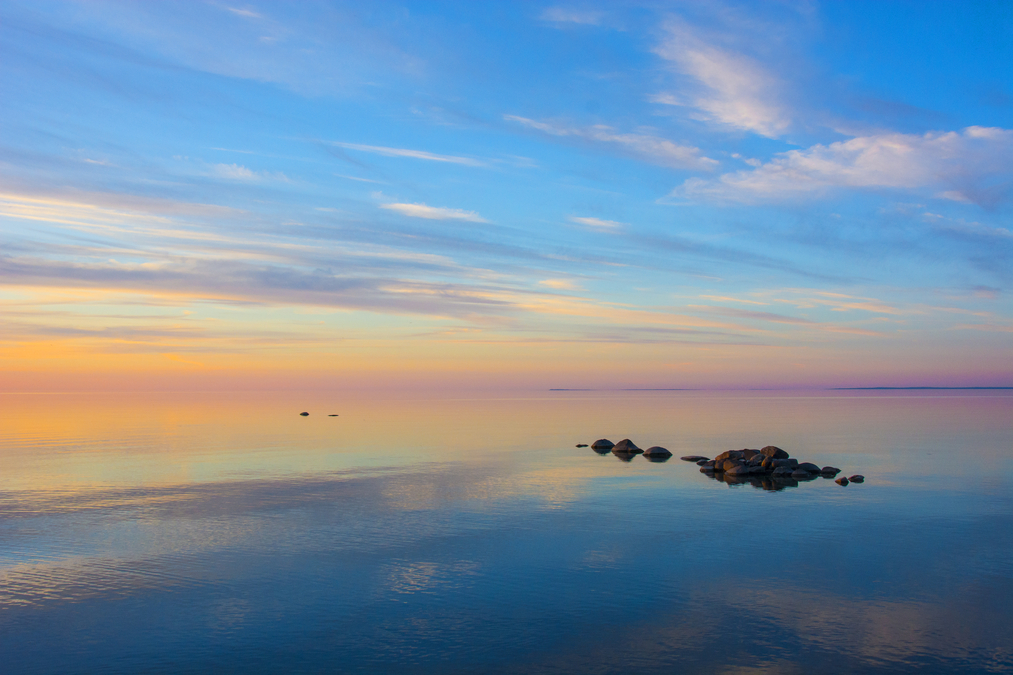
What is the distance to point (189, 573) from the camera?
1078 inches

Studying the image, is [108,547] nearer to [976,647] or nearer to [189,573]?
[189,573]

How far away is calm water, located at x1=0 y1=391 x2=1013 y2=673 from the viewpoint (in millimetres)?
19734

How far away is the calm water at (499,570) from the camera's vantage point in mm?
19734

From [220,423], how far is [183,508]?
8630 cm

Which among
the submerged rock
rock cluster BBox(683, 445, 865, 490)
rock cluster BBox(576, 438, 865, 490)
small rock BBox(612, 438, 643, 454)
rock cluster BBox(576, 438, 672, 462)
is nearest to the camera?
rock cluster BBox(576, 438, 865, 490)

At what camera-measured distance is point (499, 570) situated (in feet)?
91.9

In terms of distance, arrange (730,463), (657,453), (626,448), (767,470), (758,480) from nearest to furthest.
A: (758,480)
(767,470)
(730,463)
(657,453)
(626,448)

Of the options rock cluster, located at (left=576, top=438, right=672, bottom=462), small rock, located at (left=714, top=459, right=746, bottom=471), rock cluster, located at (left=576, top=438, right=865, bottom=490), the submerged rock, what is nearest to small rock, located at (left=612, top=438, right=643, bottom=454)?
rock cluster, located at (left=576, top=438, right=672, bottom=462)

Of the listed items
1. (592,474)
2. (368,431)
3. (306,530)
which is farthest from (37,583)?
(368,431)

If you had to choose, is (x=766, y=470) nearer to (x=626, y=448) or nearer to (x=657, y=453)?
→ (x=657, y=453)

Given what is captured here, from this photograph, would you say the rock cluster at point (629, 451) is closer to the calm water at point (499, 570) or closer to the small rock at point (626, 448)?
the small rock at point (626, 448)

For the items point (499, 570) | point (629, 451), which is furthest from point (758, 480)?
point (499, 570)

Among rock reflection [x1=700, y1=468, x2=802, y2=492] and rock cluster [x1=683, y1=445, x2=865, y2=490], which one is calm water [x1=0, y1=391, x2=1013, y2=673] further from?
rock cluster [x1=683, y1=445, x2=865, y2=490]

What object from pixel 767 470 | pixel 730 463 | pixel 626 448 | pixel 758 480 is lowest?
pixel 758 480
